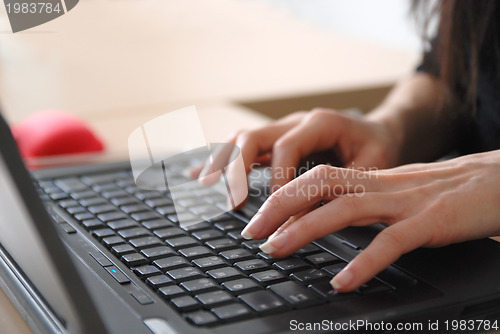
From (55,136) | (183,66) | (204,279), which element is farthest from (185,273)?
(183,66)

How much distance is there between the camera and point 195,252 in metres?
0.52

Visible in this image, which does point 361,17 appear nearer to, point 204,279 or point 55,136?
point 55,136

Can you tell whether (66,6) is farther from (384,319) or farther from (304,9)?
(304,9)

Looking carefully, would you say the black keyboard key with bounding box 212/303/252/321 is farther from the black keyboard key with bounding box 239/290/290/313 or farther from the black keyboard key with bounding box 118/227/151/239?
the black keyboard key with bounding box 118/227/151/239

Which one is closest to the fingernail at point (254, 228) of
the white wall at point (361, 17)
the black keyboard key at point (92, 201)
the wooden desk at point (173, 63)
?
the black keyboard key at point (92, 201)

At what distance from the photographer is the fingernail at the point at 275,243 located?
0.48 metres

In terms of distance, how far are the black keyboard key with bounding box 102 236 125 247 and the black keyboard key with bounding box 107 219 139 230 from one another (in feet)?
0.09

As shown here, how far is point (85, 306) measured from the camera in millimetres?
333

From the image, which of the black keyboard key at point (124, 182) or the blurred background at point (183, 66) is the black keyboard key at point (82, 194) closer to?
the black keyboard key at point (124, 182)

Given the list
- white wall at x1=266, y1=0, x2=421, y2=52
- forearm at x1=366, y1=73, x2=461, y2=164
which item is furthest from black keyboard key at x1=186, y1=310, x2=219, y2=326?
white wall at x1=266, y1=0, x2=421, y2=52

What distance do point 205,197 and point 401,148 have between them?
1.04 feet

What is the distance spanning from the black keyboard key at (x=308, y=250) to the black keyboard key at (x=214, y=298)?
0.29ft

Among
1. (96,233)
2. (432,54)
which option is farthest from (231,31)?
(96,233)

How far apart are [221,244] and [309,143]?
210 mm
